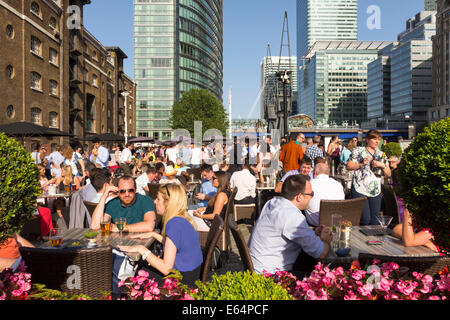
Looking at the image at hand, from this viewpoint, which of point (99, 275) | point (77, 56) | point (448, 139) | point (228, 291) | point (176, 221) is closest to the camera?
point (228, 291)

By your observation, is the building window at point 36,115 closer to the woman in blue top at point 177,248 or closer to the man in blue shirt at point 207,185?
the man in blue shirt at point 207,185

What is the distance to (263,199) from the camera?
9992mm

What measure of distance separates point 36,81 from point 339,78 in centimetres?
16073

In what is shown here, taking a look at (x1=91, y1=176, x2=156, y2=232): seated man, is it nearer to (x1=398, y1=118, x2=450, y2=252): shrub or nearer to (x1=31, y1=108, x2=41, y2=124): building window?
(x1=398, y1=118, x2=450, y2=252): shrub

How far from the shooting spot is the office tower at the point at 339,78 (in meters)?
165

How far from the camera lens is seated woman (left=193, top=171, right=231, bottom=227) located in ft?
19.8

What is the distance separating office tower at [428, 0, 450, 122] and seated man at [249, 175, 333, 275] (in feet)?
330

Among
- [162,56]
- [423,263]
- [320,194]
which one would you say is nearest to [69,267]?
[423,263]

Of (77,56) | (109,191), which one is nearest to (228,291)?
(109,191)

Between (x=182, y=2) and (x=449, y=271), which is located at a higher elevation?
(x=182, y=2)

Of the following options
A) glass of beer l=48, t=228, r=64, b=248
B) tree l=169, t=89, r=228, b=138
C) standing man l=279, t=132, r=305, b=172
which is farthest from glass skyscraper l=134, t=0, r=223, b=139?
glass of beer l=48, t=228, r=64, b=248

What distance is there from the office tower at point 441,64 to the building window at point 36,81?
91.8 m
